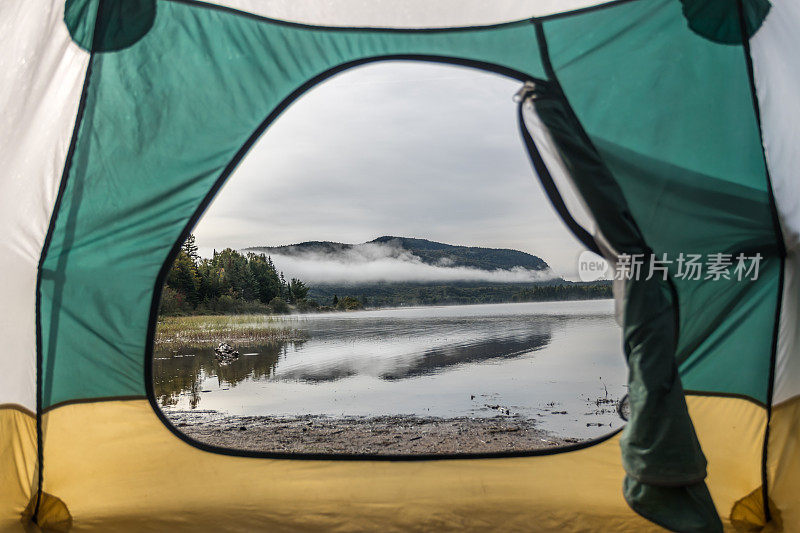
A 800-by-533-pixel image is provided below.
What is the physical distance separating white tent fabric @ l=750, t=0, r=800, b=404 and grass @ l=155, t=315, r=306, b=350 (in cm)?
651

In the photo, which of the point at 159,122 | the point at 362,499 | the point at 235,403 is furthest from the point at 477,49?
the point at 235,403

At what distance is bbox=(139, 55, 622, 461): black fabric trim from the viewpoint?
5.59ft

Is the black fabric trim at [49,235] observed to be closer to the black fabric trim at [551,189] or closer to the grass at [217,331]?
the black fabric trim at [551,189]

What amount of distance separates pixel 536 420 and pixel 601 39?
7.47ft

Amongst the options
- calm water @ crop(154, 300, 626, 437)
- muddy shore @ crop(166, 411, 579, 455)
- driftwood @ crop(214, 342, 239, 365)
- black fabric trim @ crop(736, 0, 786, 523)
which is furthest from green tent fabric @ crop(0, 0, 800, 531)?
driftwood @ crop(214, 342, 239, 365)

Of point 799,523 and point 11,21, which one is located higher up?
point 11,21

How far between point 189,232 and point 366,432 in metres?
1.84

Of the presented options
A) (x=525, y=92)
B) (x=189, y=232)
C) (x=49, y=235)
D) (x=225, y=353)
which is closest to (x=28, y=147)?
(x=49, y=235)

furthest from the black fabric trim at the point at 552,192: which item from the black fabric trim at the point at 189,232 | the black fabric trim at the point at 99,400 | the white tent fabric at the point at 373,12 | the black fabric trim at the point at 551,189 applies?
the black fabric trim at the point at 99,400

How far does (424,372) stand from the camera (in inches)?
303

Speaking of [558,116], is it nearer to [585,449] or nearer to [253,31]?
[253,31]

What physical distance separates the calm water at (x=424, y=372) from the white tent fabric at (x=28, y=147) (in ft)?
1.61

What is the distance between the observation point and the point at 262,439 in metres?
3.04

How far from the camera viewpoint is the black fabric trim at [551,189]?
146 centimetres
